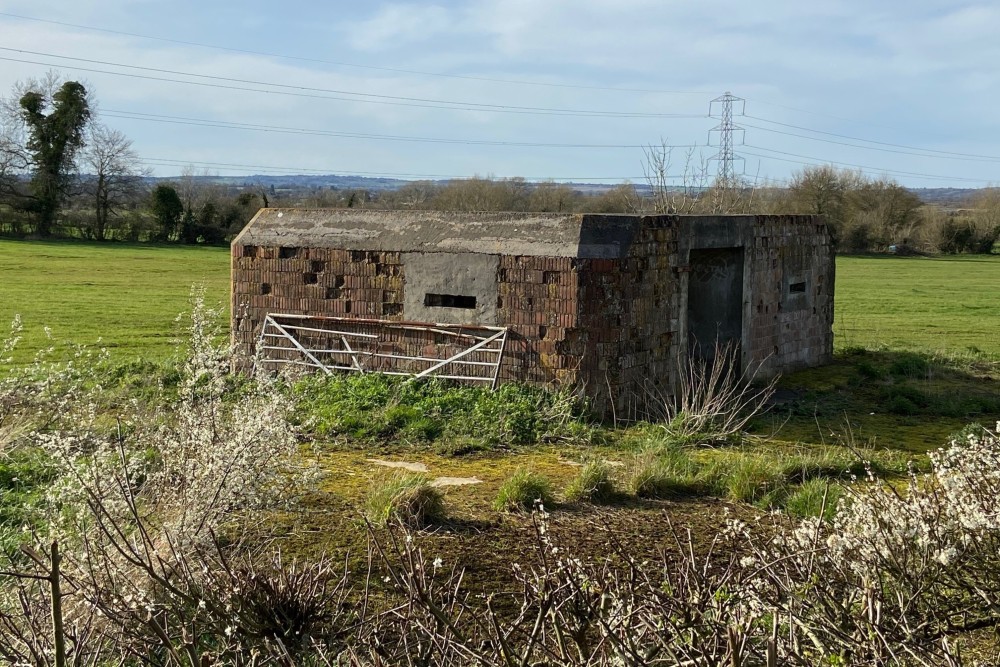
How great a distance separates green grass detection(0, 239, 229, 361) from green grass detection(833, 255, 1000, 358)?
43.1 feet

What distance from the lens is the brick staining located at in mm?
11406

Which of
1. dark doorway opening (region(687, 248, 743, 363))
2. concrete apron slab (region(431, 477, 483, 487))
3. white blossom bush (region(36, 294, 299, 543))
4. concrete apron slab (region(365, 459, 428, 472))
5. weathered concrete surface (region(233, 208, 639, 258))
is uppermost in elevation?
weathered concrete surface (region(233, 208, 639, 258))

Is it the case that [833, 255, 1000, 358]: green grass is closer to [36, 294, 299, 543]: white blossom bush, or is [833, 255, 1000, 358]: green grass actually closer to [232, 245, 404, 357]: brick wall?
[232, 245, 404, 357]: brick wall

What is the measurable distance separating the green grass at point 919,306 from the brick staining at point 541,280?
663 cm

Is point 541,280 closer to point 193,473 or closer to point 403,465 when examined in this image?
point 403,465

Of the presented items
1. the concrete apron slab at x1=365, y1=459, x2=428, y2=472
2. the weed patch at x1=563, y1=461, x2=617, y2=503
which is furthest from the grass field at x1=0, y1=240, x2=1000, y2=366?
the weed patch at x1=563, y1=461, x2=617, y2=503

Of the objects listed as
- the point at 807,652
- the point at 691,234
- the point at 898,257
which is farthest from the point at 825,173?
the point at 807,652

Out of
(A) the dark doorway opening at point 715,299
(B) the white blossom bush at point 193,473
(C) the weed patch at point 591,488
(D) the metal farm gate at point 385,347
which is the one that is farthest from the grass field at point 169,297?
(B) the white blossom bush at point 193,473

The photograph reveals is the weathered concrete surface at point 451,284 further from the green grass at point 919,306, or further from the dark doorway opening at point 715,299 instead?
the green grass at point 919,306

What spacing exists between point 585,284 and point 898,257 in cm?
4548

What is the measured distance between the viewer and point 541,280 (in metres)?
11.5

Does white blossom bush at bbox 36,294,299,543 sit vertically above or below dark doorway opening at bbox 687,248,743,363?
below

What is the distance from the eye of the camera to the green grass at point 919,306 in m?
20.6

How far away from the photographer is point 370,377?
12.2 m
